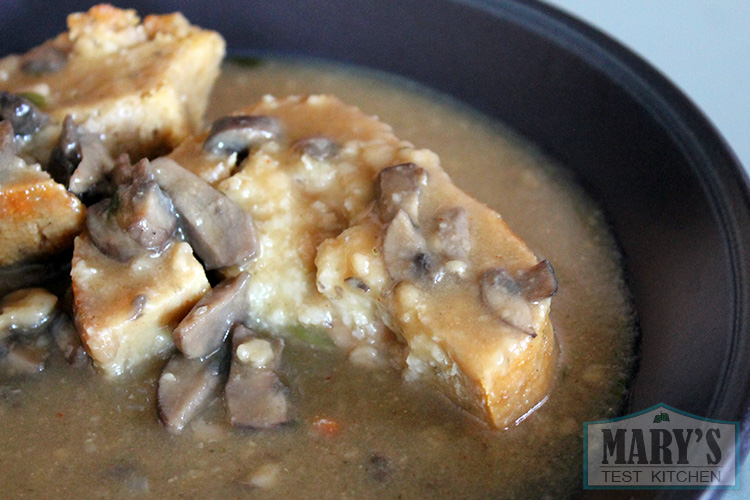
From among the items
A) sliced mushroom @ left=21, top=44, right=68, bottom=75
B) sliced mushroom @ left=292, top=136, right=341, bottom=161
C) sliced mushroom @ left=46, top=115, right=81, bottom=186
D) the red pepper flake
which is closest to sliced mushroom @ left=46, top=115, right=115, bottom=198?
sliced mushroom @ left=46, top=115, right=81, bottom=186

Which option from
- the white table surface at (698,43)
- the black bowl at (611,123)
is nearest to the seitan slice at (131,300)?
the black bowl at (611,123)

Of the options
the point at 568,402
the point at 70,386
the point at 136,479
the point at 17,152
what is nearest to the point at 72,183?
the point at 17,152

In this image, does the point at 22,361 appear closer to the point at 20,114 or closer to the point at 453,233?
the point at 20,114

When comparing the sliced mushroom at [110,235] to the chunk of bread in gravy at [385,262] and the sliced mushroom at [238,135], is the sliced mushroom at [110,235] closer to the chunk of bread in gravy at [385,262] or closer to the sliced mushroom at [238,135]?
the chunk of bread in gravy at [385,262]

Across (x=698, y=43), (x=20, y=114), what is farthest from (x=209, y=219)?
(x=698, y=43)

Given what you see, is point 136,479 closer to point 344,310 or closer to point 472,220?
point 344,310
